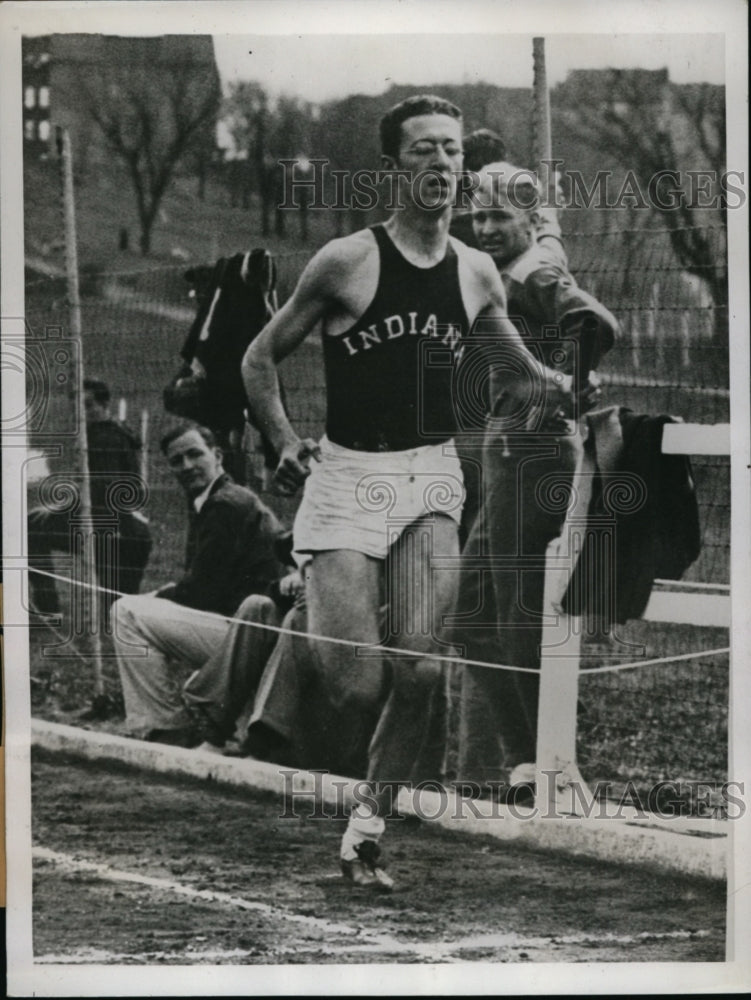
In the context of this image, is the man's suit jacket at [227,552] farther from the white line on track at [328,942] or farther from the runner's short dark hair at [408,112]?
the runner's short dark hair at [408,112]

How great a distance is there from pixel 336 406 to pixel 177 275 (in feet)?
2.24

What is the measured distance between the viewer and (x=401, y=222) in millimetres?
5336

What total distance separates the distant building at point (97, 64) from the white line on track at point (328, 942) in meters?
2.45

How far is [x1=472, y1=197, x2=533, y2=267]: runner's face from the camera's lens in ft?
17.5

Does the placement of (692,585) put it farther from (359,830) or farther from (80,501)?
(80,501)

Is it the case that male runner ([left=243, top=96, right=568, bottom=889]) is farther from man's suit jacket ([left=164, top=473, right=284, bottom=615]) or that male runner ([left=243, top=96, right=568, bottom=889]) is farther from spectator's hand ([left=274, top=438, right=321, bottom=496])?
man's suit jacket ([left=164, top=473, right=284, bottom=615])

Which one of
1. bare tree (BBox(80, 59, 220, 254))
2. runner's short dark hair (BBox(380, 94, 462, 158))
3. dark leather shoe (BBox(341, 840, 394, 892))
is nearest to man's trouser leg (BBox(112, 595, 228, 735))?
dark leather shoe (BBox(341, 840, 394, 892))

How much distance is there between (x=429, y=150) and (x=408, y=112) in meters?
0.14

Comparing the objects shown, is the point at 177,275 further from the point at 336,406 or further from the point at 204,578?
the point at 204,578

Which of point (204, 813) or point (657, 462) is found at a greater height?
point (657, 462)

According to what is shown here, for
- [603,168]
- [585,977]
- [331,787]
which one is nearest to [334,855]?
[331,787]

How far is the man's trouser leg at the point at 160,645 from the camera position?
17.7 ft

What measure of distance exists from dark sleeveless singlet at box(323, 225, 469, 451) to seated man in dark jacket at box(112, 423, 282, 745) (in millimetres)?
482

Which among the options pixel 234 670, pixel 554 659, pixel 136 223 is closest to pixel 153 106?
pixel 136 223
